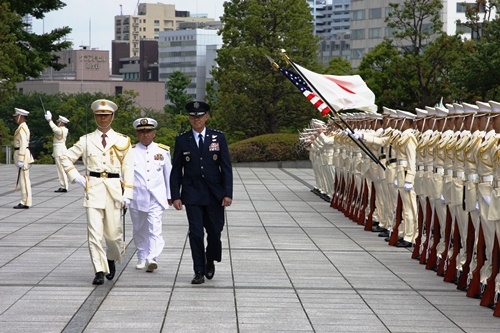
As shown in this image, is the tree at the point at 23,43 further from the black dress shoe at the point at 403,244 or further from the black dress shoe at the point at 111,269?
the black dress shoe at the point at 111,269

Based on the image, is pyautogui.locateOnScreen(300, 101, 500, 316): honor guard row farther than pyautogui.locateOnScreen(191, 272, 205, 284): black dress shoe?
No

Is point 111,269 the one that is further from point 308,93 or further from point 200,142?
point 308,93

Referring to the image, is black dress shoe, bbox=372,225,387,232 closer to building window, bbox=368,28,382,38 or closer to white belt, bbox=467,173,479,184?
white belt, bbox=467,173,479,184

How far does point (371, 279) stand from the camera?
11188 mm

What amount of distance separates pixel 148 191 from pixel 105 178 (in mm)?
1020

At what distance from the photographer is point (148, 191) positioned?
38.4 ft

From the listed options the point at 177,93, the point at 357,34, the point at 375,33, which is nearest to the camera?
the point at 177,93

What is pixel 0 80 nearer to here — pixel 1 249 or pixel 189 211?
pixel 1 249

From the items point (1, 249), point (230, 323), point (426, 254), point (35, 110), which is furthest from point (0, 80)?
point (35, 110)

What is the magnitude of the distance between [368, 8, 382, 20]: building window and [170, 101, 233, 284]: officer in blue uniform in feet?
371

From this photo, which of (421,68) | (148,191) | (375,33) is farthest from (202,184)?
(375,33)

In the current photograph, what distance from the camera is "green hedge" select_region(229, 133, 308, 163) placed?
140 feet

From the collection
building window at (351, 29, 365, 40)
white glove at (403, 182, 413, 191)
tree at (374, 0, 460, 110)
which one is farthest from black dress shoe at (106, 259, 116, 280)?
building window at (351, 29, 365, 40)

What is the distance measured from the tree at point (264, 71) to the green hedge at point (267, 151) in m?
6.27
